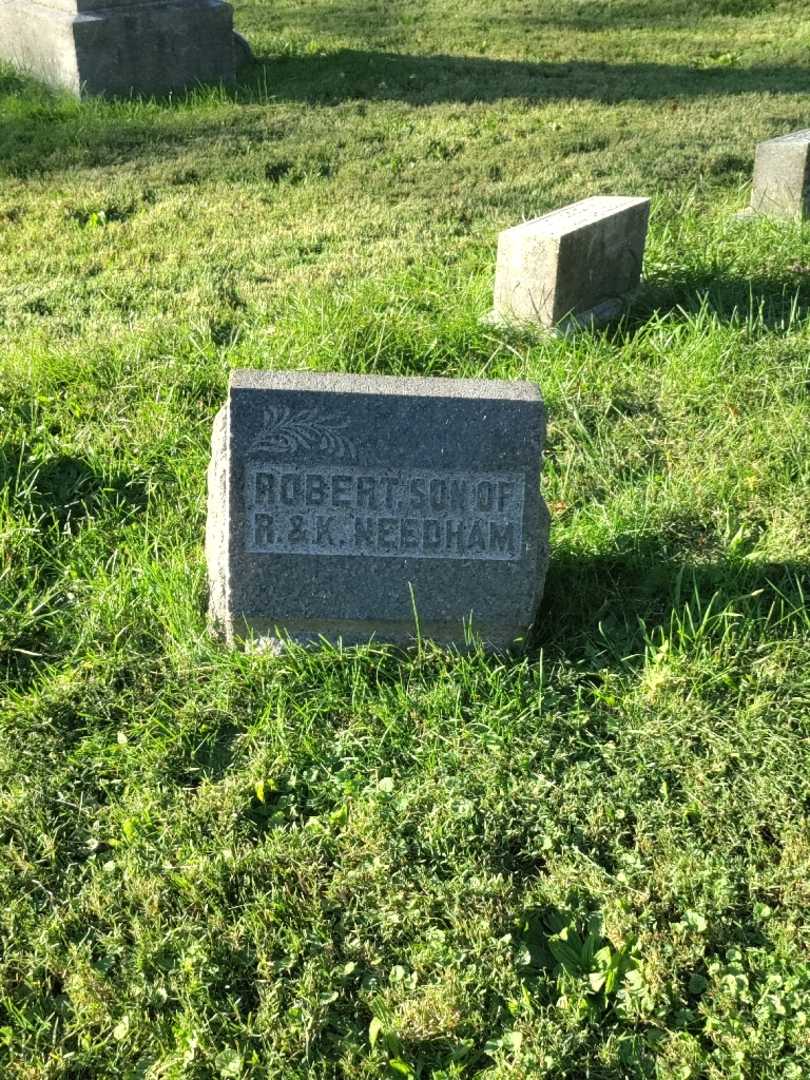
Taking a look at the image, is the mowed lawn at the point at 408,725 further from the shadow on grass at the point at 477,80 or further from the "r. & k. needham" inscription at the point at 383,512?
the shadow on grass at the point at 477,80

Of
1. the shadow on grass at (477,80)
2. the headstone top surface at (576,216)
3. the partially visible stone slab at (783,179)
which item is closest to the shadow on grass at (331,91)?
the shadow on grass at (477,80)

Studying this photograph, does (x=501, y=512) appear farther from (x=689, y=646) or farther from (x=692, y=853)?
(x=692, y=853)

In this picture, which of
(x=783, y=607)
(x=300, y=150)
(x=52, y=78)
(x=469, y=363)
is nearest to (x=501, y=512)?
(x=783, y=607)

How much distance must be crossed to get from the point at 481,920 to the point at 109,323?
11.1 ft

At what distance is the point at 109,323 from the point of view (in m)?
5.11

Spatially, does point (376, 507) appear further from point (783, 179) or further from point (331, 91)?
point (331, 91)

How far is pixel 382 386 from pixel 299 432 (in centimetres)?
24

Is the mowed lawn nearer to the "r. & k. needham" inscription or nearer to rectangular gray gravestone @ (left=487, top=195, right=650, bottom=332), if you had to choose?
rectangular gray gravestone @ (left=487, top=195, right=650, bottom=332)

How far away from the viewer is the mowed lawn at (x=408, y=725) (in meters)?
2.44

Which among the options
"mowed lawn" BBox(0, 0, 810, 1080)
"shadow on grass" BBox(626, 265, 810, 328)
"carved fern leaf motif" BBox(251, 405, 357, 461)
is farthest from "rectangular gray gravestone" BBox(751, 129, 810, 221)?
"carved fern leaf motif" BBox(251, 405, 357, 461)

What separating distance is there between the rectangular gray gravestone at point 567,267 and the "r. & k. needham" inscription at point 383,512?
214 cm

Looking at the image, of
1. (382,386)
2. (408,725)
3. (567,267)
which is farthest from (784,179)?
(408,725)

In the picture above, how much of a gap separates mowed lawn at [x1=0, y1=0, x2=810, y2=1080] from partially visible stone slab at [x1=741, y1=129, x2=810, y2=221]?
414 millimetres

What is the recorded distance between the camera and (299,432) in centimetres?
302
